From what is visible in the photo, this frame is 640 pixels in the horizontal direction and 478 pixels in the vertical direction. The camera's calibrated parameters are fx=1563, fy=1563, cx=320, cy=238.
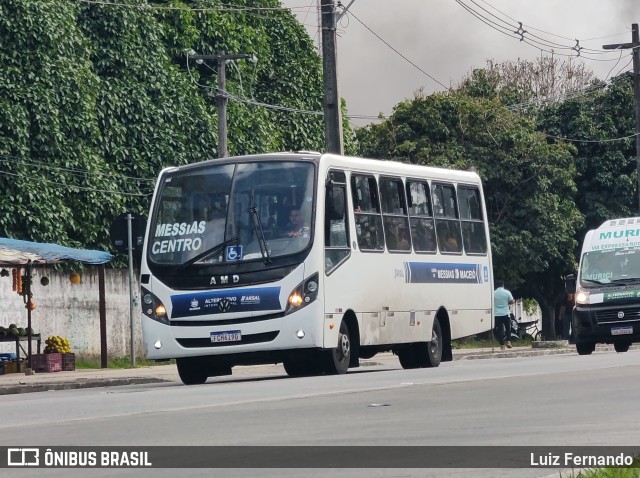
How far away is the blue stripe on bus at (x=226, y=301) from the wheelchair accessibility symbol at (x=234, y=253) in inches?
17.5

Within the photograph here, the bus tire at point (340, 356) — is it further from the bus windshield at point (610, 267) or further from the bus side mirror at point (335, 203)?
the bus windshield at point (610, 267)

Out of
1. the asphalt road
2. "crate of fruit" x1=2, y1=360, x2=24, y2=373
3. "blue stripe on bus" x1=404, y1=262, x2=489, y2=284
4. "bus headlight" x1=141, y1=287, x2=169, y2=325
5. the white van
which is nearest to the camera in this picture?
the asphalt road

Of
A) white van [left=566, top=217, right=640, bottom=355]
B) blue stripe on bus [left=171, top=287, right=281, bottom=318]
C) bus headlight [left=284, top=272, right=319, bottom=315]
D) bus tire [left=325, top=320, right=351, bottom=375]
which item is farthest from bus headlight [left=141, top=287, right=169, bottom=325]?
white van [left=566, top=217, right=640, bottom=355]

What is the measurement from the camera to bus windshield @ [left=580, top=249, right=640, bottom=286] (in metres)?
31.9

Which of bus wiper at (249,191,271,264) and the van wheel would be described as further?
the van wheel

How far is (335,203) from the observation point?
21812 mm

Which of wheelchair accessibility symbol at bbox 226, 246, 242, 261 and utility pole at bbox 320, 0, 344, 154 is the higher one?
utility pole at bbox 320, 0, 344, 154

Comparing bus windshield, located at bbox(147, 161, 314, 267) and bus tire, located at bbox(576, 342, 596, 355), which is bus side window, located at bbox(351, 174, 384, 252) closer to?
bus windshield, located at bbox(147, 161, 314, 267)

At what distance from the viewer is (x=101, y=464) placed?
10.2 metres

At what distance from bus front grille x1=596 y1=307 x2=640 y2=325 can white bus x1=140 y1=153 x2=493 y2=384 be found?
9.24 m

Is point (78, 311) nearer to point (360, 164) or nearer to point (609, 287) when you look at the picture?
point (609, 287)

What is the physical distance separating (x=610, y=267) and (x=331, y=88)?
6940 millimetres

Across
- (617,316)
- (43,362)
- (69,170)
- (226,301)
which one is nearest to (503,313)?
(617,316)

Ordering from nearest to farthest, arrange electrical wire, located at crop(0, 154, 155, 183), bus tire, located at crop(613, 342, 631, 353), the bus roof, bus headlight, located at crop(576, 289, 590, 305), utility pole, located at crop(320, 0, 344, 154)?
the bus roof < utility pole, located at crop(320, 0, 344, 154) < bus headlight, located at crop(576, 289, 590, 305) < bus tire, located at crop(613, 342, 631, 353) < electrical wire, located at crop(0, 154, 155, 183)
